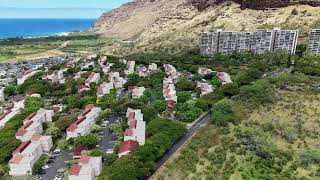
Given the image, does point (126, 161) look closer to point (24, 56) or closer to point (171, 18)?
point (24, 56)

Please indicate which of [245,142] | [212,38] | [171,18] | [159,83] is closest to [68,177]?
[245,142]

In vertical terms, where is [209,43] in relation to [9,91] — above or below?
above

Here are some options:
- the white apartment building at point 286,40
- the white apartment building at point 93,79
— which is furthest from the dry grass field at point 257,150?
the white apartment building at point 286,40

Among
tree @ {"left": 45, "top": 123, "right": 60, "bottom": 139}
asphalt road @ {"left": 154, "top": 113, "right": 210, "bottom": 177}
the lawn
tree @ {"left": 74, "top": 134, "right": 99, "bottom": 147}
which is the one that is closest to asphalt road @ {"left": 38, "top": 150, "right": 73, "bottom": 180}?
tree @ {"left": 74, "top": 134, "right": 99, "bottom": 147}

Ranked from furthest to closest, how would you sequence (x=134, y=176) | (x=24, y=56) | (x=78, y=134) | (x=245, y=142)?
(x=24, y=56) < (x=78, y=134) < (x=245, y=142) < (x=134, y=176)

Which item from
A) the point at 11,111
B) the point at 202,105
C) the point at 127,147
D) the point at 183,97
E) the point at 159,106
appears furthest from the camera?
the point at 183,97

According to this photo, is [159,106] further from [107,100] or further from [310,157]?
[310,157]

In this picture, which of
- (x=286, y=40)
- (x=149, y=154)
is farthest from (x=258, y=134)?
(x=286, y=40)
